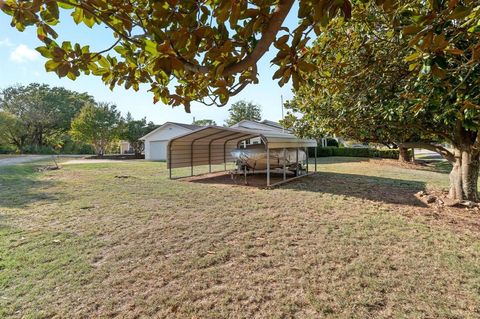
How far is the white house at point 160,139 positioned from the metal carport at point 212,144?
36.3 ft

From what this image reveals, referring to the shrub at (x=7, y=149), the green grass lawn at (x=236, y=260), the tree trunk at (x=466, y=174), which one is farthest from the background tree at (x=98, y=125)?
the tree trunk at (x=466, y=174)

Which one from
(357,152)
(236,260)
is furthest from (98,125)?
(236,260)

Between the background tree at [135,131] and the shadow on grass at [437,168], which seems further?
the background tree at [135,131]

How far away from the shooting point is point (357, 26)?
4.10 metres

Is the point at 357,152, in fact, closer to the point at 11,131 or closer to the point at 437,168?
the point at 437,168

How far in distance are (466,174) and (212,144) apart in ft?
35.5

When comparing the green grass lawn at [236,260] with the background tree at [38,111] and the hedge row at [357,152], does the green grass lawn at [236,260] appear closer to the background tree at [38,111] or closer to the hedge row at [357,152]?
the hedge row at [357,152]

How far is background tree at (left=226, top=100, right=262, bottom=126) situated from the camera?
156ft

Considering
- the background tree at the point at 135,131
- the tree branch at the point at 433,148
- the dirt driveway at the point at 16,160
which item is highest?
the background tree at the point at 135,131

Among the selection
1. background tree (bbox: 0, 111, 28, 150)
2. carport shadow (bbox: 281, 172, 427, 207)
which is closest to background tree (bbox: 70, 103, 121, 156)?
background tree (bbox: 0, 111, 28, 150)

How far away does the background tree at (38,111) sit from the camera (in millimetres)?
34281

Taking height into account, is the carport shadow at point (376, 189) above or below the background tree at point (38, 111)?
below

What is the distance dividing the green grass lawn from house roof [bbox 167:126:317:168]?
12.9 feet

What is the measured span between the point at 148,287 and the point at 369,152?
26455 millimetres
